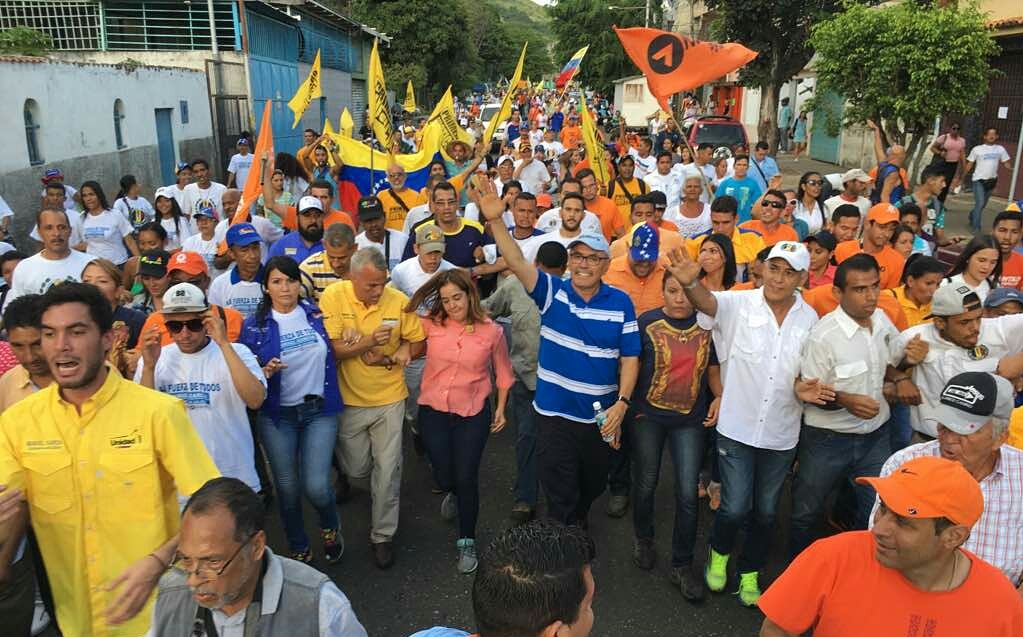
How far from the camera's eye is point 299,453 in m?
4.55

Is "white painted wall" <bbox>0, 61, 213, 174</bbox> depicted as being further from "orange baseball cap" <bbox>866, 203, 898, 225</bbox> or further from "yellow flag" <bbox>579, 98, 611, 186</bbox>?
"orange baseball cap" <bbox>866, 203, 898, 225</bbox>

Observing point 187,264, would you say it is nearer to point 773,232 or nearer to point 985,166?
point 773,232

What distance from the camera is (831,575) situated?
98.8 inches

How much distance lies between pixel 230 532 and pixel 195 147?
19.5 metres

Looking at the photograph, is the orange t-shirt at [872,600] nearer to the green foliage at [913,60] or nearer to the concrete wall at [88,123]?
the green foliage at [913,60]

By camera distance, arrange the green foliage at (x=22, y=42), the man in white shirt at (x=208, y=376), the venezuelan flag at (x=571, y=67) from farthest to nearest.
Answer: the green foliage at (x=22, y=42), the venezuelan flag at (x=571, y=67), the man in white shirt at (x=208, y=376)

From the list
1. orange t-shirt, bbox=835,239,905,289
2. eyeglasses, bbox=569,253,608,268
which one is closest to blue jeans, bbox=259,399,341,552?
eyeglasses, bbox=569,253,608,268

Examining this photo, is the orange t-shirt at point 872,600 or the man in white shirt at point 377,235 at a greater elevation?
the man in white shirt at point 377,235

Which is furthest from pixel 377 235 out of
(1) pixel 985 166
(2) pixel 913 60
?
(1) pixel 985 166

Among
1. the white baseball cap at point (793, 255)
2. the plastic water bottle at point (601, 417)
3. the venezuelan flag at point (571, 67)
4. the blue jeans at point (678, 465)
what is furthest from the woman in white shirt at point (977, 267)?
the venezuelan flag at point (571, 67)

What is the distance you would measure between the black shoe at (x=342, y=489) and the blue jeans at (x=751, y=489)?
2623 mm

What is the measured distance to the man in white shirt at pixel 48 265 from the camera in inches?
217

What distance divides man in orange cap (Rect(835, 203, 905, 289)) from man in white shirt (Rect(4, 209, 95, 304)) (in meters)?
5.58

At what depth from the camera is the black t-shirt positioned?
4.30 metres
